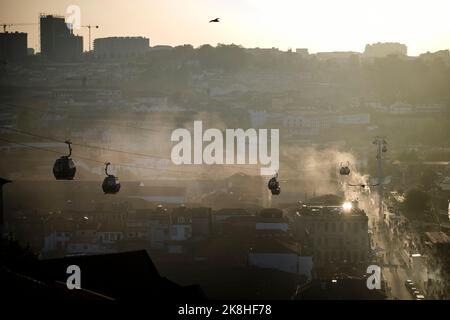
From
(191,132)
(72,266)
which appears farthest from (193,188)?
(72,266)

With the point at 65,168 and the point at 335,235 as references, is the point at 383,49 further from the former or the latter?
the point at 65,168

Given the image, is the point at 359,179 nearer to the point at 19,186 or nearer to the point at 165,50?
the point at 19,186

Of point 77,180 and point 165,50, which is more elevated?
point 165,50
